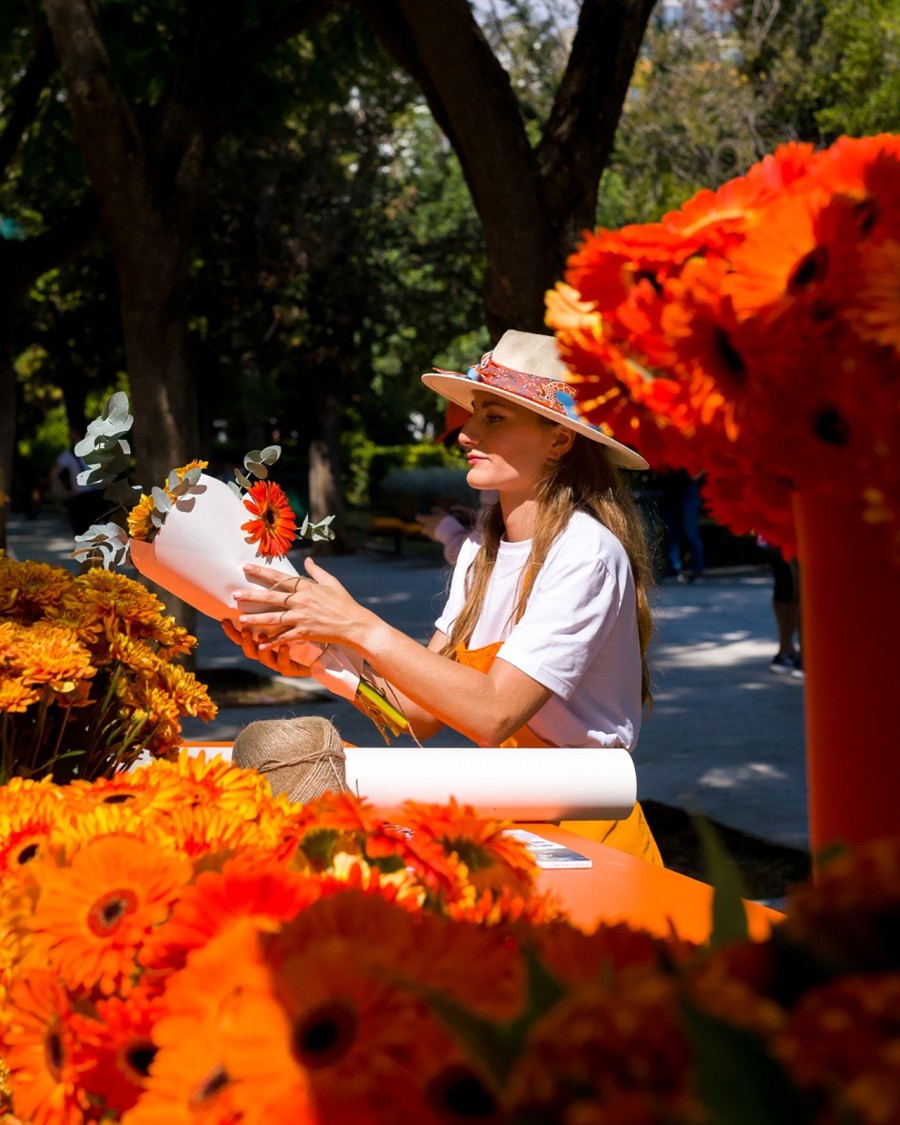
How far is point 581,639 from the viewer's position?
106 inches

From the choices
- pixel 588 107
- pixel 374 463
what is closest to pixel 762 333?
pixel 588 107

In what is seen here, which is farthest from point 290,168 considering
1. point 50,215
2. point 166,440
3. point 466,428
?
point 466,428

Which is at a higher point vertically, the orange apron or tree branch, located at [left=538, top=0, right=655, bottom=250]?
tree branch, located at [left=538, top=0, right=655, bottom=250]

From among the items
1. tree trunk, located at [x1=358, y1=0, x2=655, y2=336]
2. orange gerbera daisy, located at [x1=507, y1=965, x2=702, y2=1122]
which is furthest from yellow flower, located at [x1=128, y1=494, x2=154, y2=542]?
tree trunk, located at [x1=358, y1=0, x2=655, y2=336]

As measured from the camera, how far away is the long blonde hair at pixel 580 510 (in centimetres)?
290

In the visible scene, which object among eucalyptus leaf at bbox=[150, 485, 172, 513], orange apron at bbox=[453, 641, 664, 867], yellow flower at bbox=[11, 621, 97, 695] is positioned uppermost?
eucalyptus leaf at bbox=[150, 485, 172, 513]

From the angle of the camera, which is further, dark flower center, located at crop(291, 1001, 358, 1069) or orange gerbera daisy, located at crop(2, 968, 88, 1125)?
orange gerbera daisy, located at crop(2, 968, 88, 1125)

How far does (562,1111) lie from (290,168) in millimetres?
18510

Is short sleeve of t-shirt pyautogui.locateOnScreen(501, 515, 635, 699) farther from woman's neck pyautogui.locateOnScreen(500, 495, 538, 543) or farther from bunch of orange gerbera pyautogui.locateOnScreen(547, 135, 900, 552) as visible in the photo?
bunch of orange gerbera pyautogui.locateOnScreen(547, 135, 900, 552)

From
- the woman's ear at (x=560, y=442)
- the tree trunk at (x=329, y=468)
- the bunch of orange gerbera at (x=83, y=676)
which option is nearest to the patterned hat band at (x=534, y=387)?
the woman's ear at (x=560, y=442)

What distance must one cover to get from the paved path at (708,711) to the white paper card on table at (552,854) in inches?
19.8

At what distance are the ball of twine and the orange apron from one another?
60cm

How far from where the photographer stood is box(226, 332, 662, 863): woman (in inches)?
99.2

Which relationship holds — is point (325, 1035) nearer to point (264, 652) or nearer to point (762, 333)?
point (762, 333)
